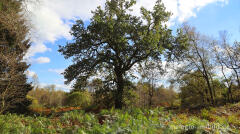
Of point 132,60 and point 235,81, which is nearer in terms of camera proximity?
point 132,60

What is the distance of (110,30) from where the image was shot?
33.6ft

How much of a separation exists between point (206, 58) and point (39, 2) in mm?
16437

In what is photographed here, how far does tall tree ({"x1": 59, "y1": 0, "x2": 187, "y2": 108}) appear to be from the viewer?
34.1 ft

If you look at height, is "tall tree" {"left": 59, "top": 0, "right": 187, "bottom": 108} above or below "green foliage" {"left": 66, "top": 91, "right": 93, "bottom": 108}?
above

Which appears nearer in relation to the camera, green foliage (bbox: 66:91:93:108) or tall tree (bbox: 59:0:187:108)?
tall tree (bbox: 59:0:187:108)

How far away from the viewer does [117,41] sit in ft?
34.2

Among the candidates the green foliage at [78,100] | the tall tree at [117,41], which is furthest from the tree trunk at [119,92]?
the green foliage at [78,100]

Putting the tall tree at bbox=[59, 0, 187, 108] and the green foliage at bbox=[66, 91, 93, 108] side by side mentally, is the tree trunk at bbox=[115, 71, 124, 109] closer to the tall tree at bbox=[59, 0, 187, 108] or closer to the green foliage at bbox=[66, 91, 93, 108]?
the tall tree at bbox=[59, 0, 187, 108]

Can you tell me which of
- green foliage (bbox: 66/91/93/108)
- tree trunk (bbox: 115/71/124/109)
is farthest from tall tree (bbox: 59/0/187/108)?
green foliage (bbox: 66/91/93/108)

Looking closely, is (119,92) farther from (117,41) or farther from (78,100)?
(78,100)

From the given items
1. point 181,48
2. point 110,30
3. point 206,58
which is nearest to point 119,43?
point 110,30

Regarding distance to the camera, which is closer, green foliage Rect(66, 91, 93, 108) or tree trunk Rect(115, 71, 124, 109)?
tree trunk Rect(115, 71, 124, 109)

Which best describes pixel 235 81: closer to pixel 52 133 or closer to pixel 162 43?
pixel 162 43

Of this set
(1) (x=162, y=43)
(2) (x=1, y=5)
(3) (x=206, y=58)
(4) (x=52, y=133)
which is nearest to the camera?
(4) (x=52, y=133)
